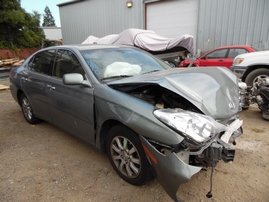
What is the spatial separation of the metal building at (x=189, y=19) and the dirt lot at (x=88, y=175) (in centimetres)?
774

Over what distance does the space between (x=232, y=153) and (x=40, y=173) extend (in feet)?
7.47

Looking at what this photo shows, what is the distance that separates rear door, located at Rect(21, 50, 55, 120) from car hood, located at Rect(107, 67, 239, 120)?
155cm

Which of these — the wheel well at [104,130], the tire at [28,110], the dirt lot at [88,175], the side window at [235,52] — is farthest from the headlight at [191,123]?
the side window at [235,52]

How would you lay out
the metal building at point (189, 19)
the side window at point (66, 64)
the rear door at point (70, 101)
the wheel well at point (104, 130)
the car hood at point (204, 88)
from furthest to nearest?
the metal building at point (189, 19) < the side window at point (66, 64) < the rear door at point (70, 101) < the wheel well at point (104, 130) < the car hood at point (204, 88)

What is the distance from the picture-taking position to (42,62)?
3682 millimetres

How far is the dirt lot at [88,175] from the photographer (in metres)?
2.25

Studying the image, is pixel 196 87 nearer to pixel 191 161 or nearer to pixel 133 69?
pixel 191 161

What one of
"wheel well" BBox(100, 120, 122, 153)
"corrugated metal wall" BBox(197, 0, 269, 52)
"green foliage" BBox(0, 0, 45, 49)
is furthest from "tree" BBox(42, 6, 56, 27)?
"wheel well" BBox(100, 120, 122, 153)

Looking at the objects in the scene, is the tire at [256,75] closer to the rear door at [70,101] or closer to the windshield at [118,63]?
the windshield at [118,63]

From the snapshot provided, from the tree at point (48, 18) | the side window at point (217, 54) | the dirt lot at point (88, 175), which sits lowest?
the dirt lot at point (88, 175)

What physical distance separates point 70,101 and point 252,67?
15.3 ft

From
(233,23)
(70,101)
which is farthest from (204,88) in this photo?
(233,23)

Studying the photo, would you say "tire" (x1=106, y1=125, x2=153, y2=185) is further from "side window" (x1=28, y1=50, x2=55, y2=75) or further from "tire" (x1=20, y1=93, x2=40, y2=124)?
"tire" (x1=20, y1=93, x2=40, y2=124)

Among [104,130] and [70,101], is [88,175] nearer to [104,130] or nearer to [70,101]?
[104,130]
